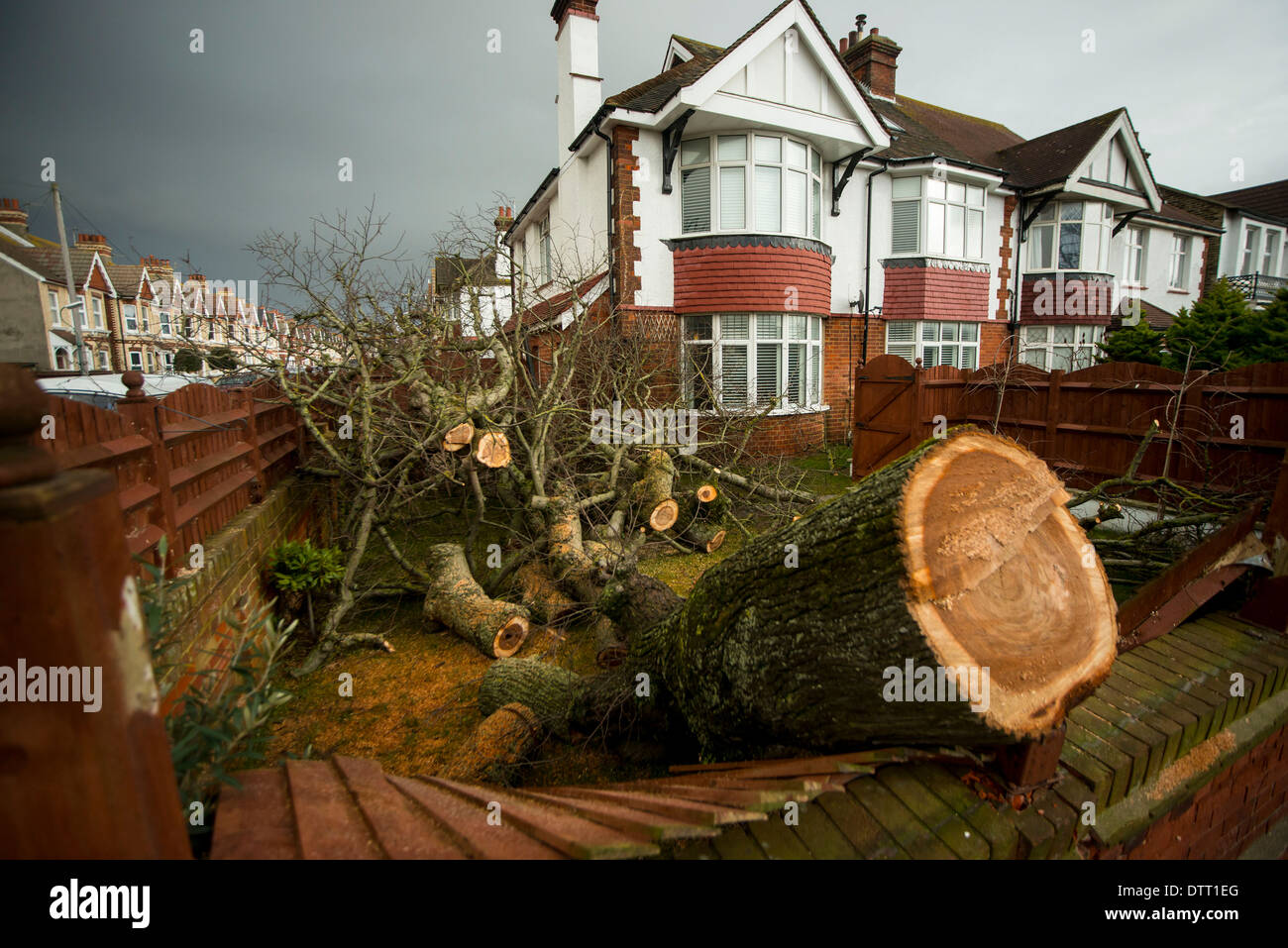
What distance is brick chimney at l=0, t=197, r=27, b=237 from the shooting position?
95.9 ft

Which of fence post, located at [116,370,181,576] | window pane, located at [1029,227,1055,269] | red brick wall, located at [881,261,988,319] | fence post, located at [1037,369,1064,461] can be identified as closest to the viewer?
fence post, located at [116,370,181,576]

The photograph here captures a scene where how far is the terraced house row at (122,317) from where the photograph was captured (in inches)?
244

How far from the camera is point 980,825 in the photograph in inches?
71.4

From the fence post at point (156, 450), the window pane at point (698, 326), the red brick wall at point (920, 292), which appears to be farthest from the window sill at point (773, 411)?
the fence post at point (156, 450)

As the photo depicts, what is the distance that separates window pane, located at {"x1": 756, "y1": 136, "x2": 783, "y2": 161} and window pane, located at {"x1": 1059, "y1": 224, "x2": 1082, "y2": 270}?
9688 millimetres

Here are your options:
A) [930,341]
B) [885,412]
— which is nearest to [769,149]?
[885,412]

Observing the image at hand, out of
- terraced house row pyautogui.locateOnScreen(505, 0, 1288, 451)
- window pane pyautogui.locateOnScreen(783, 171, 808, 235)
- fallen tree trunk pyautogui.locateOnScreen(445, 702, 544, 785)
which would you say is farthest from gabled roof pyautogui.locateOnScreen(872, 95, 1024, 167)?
fallen tree trunk pyautogui.locateOnScreen(445, 702, 544, 785)

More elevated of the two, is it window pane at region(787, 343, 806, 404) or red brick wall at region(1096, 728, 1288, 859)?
window pane at region(787, 343, 806, 404)

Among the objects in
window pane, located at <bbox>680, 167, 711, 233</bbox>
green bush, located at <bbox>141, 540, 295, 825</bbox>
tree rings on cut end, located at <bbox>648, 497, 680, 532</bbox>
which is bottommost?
tree rings on cut end, located at <bbox>648, 497, 680, 532</bbox>

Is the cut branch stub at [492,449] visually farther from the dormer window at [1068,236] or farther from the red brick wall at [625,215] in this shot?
the dormer window at [1068,236]

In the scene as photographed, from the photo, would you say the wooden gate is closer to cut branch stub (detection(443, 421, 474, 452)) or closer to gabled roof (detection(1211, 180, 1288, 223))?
cut branch stub (detection(443, 421, 474, 452))

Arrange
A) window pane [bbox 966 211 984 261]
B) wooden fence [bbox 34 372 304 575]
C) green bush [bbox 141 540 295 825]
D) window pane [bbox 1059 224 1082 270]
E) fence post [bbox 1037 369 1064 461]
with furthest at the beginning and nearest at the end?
window pane [bbox 1059 224 1082 270], window pane [bbox 966 211 984 261], fence post [bbox 1037 369 1064 461], wooden fence [bbox 34 372 304 575], green bush [bbox 141 540 295 825]

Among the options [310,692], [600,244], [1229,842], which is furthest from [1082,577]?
[600,244]
